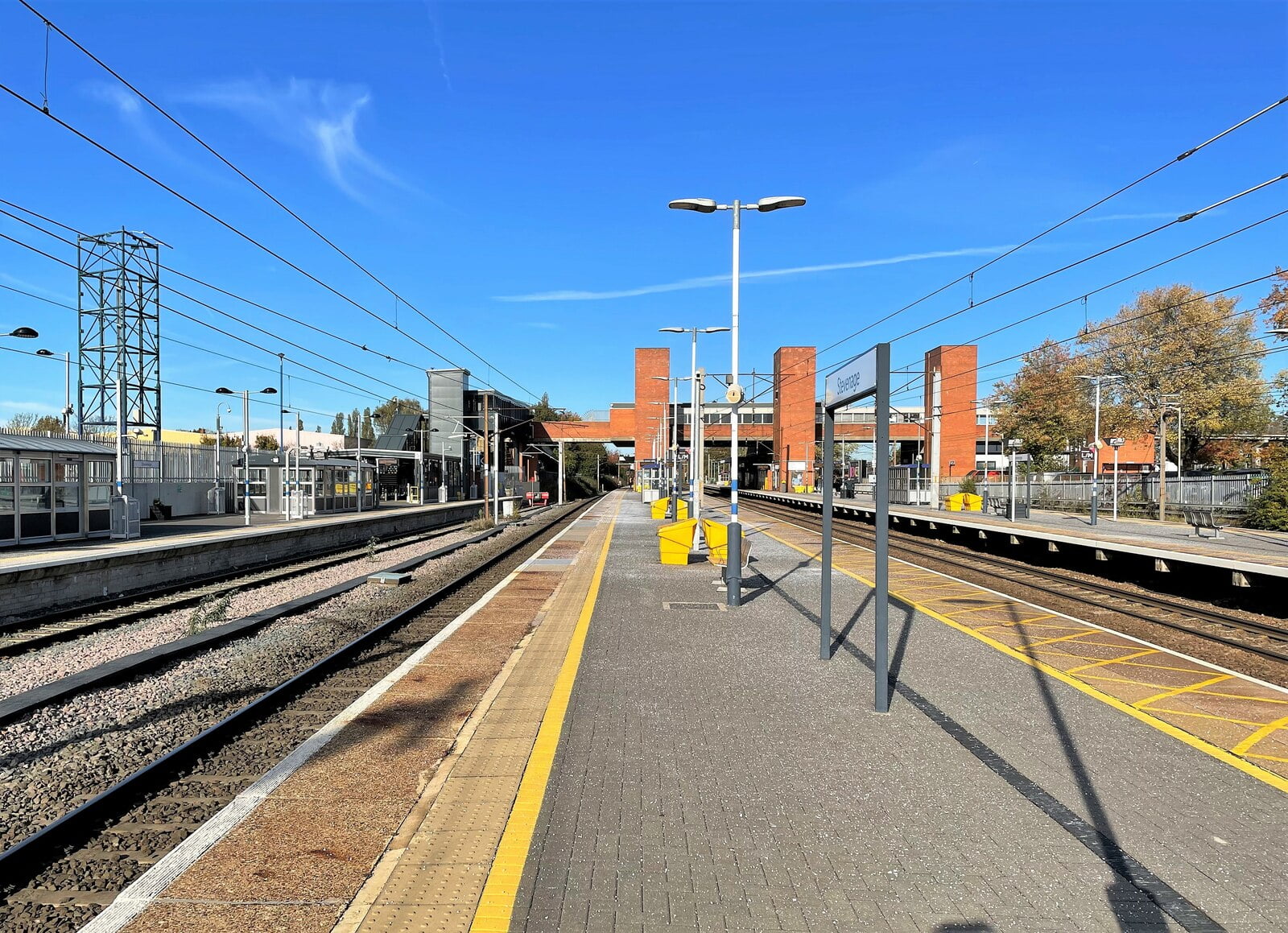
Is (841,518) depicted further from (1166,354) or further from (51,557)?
(51,557)

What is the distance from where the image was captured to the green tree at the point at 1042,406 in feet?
208

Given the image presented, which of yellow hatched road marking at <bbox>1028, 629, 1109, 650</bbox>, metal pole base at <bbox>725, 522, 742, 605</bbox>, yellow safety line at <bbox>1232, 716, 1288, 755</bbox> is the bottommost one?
yellow hatched road marking at <bbox>1028, 629, 1109, 650</bbox>

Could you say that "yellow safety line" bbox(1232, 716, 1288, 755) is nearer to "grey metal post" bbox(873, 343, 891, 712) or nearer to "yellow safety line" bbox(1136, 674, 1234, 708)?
"yellow safety line" bbox(1136, 674, 1234, 708)

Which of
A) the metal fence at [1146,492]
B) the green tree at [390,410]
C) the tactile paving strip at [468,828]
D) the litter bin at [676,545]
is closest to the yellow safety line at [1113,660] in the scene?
the tactile paving strip at [468,828]

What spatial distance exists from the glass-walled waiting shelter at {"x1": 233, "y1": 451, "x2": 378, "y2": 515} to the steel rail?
26053 mm

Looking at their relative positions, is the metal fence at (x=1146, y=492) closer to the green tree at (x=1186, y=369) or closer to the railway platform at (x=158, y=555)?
the green tree at (x=1186, y=369)

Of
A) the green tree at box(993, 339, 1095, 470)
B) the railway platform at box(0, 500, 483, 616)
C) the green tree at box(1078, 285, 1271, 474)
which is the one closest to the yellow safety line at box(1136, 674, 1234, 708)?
the railway platform at box(0, 500, 483, 616)

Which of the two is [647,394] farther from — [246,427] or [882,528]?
[882,528]

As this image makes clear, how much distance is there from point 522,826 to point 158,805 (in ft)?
8.20

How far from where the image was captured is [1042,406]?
218ft

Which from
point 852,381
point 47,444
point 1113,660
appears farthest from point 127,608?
point 1113,660

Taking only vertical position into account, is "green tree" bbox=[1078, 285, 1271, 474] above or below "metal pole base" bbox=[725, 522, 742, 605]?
above

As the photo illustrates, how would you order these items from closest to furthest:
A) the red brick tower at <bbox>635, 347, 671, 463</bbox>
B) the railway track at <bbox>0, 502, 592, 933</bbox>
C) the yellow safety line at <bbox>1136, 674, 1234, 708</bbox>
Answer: the railway track at <bbox>0, 502, 592, 933</bbox>
the yellow safety line at <bbox>1136, 674, 1234, 708</bbox>
the red brick tower at <bbox>635, 347, 671, 463</bbox>

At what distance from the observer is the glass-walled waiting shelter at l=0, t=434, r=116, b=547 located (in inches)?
704
